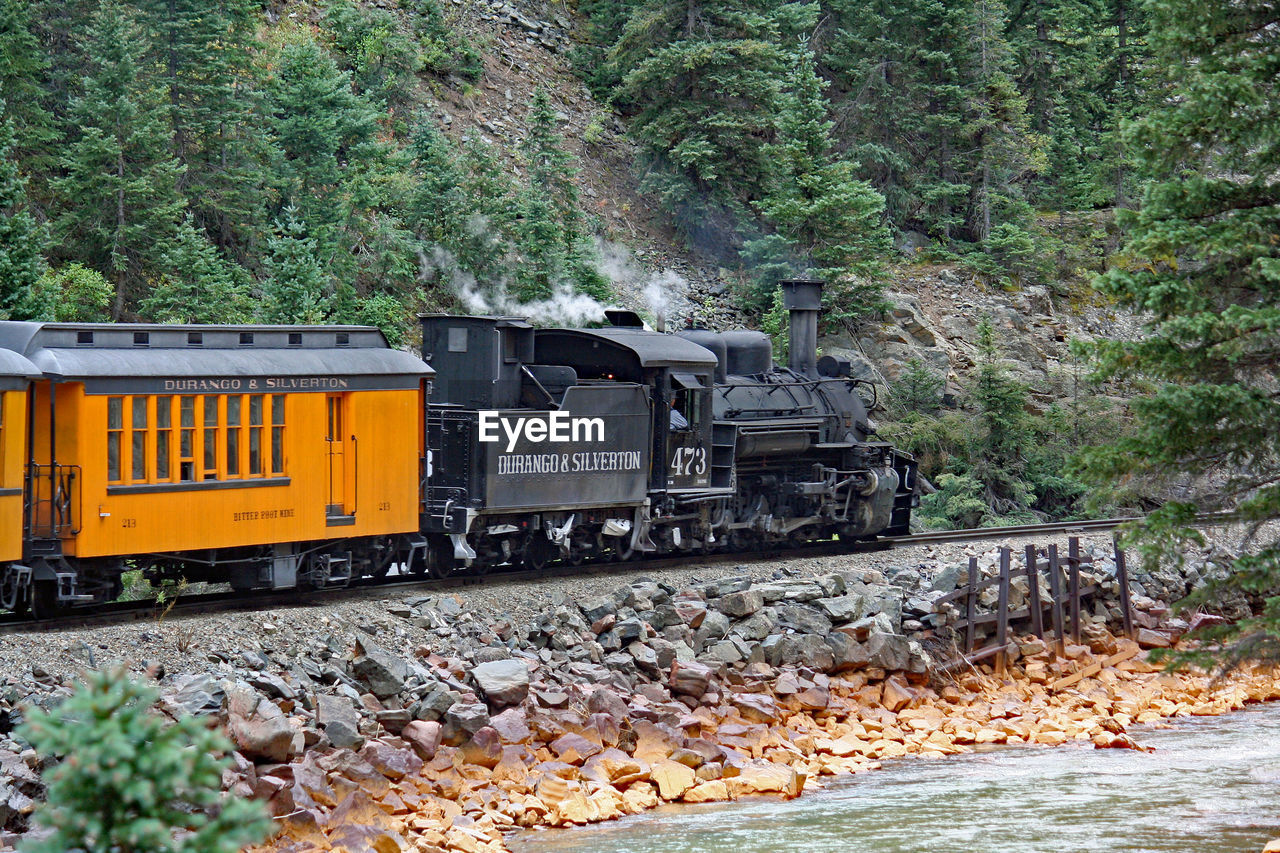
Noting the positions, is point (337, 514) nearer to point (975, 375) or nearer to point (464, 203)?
point (464, 203)

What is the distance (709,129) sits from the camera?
126 feet

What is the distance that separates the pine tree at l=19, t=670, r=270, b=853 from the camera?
4695 millimetres

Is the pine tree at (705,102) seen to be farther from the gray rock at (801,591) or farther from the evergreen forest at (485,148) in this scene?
the gray rock at (801,591)

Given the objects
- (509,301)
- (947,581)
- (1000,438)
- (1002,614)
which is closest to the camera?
(1002,614)

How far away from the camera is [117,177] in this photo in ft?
89.0

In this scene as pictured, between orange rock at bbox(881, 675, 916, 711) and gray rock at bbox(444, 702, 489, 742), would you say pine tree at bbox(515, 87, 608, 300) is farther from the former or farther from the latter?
gray rock at bbox(444, 702, 489, 742)

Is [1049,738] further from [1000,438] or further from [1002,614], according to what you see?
[1000,438]

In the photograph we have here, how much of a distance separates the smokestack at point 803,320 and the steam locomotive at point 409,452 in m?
0.05

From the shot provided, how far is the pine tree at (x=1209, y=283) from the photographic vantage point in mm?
10281

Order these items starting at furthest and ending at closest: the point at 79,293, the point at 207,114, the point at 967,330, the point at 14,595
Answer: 1. the point at 967,330
2. the point at 207,114
3. the point at 79,293
4. the point at 14,595

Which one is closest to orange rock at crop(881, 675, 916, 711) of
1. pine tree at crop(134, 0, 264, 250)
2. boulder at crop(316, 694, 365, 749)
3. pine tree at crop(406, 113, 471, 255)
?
boulder at crop(316, 694, 365, 749)

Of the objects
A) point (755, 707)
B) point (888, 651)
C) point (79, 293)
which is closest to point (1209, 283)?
point (755, 707)

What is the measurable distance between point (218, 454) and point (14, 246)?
30.6ft

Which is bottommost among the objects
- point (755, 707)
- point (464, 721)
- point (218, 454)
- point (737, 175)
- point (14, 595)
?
point (755, 707)
